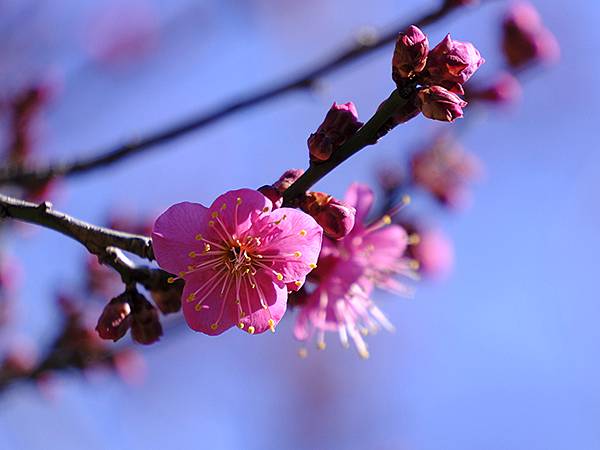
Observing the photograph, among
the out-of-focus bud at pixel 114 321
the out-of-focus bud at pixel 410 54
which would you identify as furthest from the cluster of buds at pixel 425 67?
the out-of-focus bud at pixel 114 321

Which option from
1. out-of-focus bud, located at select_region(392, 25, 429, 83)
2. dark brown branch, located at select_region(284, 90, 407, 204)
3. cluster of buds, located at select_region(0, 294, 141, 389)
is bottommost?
dark brown branch, located at select_region(284, 90, 407, 204)

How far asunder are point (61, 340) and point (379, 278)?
176 centimetres

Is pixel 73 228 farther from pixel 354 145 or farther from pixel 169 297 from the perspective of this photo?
pixel 354 145

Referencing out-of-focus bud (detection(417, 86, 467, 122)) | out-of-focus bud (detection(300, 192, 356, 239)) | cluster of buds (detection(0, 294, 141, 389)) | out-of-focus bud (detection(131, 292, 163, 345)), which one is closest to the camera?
out-of-focus bud (detection(417, 86, 467, 122))

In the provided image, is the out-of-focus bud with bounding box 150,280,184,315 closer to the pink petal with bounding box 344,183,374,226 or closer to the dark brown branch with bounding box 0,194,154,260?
the dark brown branch with bounding box 0,194,154,260

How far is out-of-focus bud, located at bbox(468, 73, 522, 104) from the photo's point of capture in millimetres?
3092

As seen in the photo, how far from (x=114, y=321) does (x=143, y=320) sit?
7 cm

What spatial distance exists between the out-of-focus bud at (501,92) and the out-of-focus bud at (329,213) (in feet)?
5.87

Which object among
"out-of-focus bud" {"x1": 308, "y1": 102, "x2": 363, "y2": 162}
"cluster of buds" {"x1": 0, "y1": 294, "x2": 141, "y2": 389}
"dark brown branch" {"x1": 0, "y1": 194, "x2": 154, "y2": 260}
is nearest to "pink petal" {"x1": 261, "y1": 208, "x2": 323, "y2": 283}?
"out-of-focus bud" {"x1": 308, "y1": 102, "x2": 363, "y2": 162}

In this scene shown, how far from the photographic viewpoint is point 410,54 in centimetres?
147

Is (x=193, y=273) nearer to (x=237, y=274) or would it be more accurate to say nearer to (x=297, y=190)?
(x=237, y=274)

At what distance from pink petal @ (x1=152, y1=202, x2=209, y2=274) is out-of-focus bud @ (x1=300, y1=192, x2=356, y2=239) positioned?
24 cm

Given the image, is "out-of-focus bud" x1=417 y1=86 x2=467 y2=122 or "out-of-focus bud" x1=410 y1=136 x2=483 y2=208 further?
"out-of-focus bud" x1=410 y1=136 x2=483 y2=208

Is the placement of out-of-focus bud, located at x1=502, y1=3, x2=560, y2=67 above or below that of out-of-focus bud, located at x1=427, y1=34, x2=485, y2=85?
above
